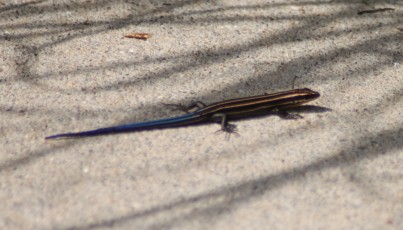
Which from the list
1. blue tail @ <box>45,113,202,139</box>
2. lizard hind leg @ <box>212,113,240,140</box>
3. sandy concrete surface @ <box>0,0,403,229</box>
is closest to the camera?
sandy concrete surface @ <box>0,0,403,229</box>

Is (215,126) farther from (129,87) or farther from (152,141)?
(129,87)

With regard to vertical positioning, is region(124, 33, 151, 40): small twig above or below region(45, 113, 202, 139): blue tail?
above

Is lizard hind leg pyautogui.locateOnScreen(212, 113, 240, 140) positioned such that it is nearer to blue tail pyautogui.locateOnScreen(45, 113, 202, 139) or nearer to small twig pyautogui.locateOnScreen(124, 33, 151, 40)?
blue tail pyautogui.locateOnScreen(45, 113, 202, 139)

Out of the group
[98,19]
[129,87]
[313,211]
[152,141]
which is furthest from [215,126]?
[98,19]

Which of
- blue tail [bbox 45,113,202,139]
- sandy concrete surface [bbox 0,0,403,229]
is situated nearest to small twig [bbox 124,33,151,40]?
sandy concrete surface [bbox 0,0,403,229]

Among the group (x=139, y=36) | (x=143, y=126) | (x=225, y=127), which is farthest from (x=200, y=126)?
(x=139, y=36)
